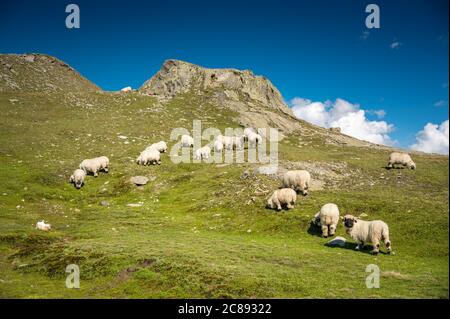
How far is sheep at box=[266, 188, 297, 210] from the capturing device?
29469 millimetres

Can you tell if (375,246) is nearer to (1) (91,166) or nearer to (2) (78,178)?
(2) (78,178)

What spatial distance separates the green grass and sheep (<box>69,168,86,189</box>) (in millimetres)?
823

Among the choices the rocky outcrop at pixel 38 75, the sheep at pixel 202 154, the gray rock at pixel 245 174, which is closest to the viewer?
the gray rock at pixel 245 174

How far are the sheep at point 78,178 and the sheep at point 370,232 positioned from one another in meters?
30.8

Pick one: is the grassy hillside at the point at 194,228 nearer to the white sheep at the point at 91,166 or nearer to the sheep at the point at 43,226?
the sheep at the point at 43,226

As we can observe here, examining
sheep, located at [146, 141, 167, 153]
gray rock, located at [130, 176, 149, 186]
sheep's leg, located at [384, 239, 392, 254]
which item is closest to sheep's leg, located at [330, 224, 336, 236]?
sheep's leg, located at [384, 239, 392, 254]

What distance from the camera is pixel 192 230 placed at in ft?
92.8

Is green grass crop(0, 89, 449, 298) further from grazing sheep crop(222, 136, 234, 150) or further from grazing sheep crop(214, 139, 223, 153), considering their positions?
grazing sheep crop(222, 136, 234, 150)

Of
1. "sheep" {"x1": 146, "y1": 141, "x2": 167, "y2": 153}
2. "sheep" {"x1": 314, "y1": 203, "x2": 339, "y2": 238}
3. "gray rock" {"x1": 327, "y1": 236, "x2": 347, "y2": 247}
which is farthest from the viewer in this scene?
"sheep" {"x1": 146, "y1": 141, "x2": 167, "y2": 153}

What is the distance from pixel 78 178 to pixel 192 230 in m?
19.7

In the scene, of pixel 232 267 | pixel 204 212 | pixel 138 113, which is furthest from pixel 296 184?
pixel 138 113

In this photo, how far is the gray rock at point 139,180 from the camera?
41969 millimetres

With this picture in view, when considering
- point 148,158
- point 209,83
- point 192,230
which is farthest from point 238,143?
point 209,83

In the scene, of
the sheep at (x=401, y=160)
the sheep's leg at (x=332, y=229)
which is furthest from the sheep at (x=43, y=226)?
Answer: the sheep at (x=401, y=160)
